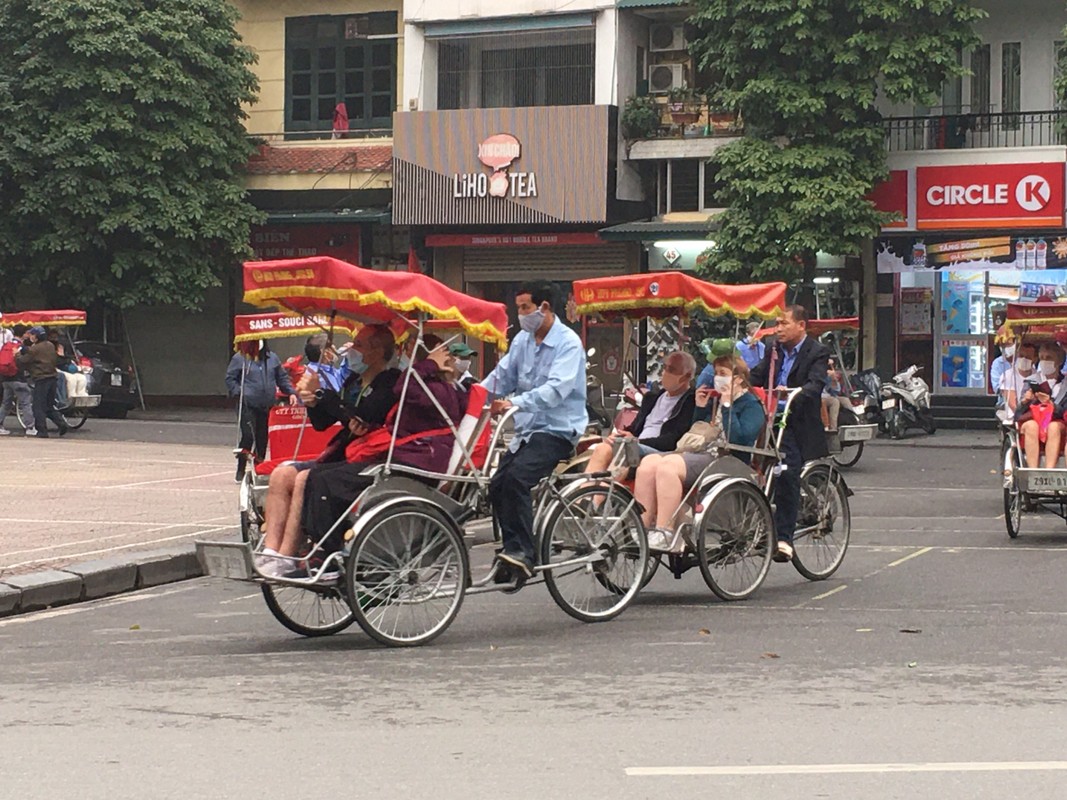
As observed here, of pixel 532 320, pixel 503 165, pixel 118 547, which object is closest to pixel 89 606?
pixel 118 547

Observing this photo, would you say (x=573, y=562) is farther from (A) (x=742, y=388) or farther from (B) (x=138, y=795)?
(B) (x=138, y=795)

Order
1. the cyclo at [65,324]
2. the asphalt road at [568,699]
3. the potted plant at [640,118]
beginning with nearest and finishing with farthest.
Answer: the asphalt road at [568,699], the cyclo at [65,324], the potted plant at [640,118]

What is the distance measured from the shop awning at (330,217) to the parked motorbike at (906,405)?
11.0 meters

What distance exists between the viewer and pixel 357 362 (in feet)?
32.0

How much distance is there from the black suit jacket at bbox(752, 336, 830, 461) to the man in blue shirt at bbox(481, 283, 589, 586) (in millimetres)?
2052

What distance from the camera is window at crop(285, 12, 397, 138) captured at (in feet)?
118

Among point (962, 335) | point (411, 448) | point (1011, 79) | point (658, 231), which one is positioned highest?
point (1011, 79)

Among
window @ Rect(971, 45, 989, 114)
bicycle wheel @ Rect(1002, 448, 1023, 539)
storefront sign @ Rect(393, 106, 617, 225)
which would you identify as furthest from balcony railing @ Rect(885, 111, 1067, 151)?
bicycle wheel @ Rect(1002, 448, 1023, 539)

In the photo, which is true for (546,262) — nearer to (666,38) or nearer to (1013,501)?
(666,38)

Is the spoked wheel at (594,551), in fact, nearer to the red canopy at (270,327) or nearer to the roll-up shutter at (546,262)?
the red canopy at (270,327)

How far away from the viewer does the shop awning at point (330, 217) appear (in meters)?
34.8

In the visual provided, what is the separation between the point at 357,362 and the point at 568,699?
2973 mm

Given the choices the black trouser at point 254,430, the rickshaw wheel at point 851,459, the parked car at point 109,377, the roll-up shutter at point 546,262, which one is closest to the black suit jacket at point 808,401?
the black trouser at point 254,430

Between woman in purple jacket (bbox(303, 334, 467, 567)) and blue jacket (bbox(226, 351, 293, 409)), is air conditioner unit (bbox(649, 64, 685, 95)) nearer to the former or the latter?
blue jacket (bbox(226, 351, 293, 409))
